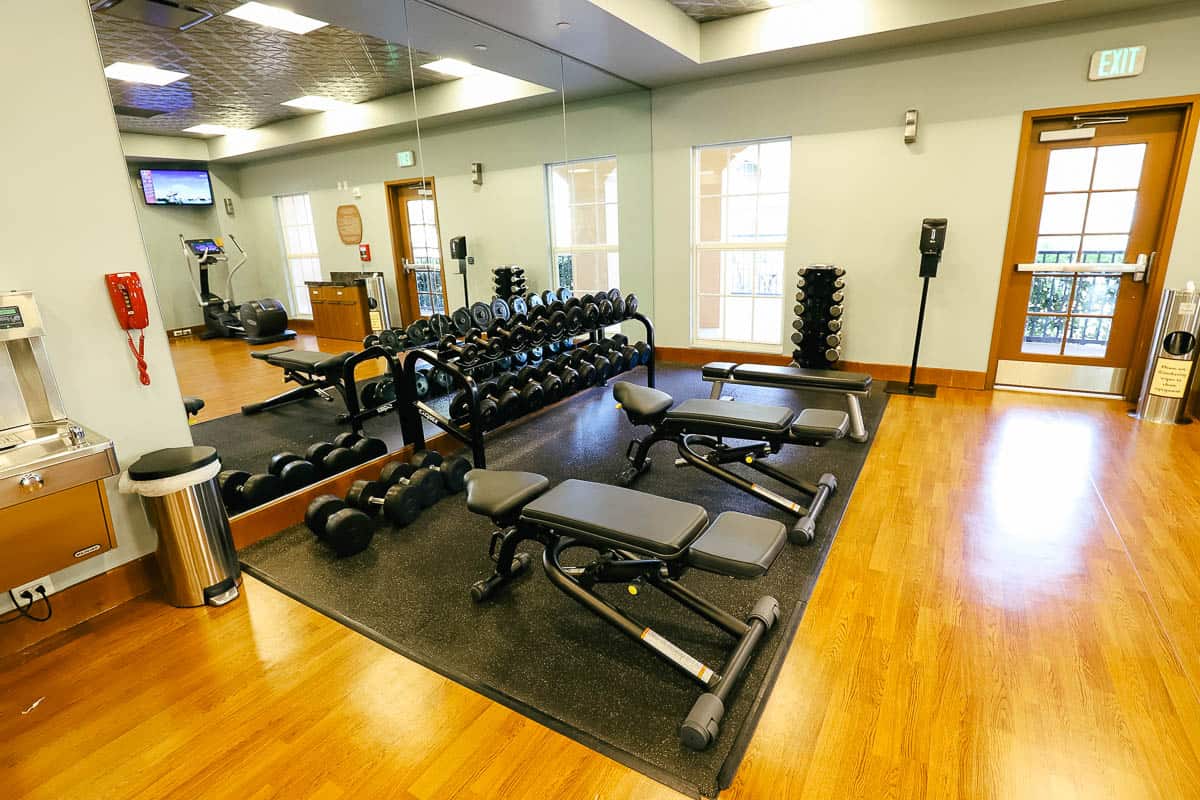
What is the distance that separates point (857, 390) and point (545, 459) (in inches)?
72.7

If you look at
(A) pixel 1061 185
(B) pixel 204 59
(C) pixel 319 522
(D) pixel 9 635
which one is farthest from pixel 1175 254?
(D) pixel 9 635

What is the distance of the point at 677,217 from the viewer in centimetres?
553

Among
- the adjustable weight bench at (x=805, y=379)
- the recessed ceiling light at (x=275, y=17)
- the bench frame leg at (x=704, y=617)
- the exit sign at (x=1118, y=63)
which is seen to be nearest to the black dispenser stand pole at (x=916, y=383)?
the adjustable weight bench at (x=805, y=379)

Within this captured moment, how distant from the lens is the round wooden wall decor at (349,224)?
3.27 metres

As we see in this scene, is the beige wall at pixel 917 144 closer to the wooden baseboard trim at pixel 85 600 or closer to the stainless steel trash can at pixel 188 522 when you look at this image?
the stainless steel trash can at pixel 188 522

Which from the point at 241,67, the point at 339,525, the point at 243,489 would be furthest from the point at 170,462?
the point at 241,67

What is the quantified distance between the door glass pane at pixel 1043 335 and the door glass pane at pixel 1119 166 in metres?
0.95

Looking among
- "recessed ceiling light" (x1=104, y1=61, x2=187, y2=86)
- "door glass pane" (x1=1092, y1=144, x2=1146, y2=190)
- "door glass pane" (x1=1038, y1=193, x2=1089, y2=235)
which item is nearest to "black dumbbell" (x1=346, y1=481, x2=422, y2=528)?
"recessed ceiling light" (x1=104, y1=61, x2=187, y2=86)

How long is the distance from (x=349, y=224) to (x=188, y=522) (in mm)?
1858

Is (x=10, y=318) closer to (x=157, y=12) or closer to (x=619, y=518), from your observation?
(x=157, y=12)

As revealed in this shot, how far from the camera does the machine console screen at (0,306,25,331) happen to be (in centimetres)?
179

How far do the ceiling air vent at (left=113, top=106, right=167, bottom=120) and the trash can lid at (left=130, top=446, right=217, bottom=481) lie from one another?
123cm

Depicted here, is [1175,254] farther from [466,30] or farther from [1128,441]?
[466,30]

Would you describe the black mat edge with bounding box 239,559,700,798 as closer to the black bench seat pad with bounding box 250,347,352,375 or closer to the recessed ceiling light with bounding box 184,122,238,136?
the black bench seat pad with bounding box 250,347,352,375
